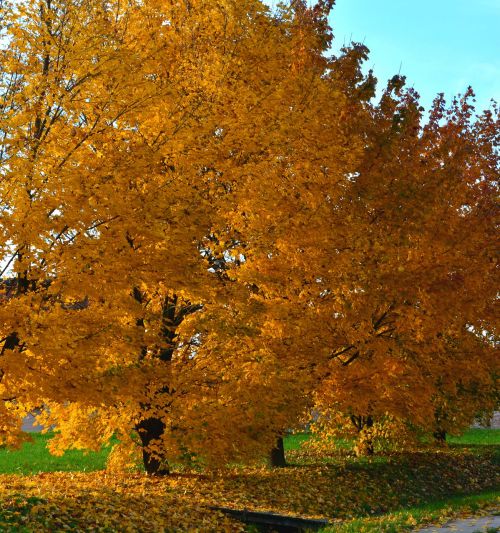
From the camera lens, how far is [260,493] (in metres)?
12.7

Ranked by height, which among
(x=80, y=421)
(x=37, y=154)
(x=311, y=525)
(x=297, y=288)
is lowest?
(x=311, y=525)

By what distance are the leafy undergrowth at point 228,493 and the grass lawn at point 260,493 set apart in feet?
0.06

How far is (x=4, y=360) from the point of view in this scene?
8.09 m

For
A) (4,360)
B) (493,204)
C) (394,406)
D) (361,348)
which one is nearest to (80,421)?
(4,360)

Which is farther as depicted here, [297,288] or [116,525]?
[297,288]

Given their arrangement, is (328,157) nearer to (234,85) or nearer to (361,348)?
(234,85)

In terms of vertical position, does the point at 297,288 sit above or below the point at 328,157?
below

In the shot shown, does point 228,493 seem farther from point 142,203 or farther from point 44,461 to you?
point 44,461

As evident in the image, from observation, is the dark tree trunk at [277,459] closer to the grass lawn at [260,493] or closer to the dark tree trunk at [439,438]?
the grass lawn at [260,493]

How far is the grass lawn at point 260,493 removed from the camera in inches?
354

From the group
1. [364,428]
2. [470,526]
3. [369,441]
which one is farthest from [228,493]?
[369,441]

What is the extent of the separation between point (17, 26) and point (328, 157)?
5.18 metres

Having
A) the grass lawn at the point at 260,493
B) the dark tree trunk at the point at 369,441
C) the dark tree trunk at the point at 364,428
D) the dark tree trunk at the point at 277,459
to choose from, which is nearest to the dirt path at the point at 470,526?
the grass lawn at the point at 260,493

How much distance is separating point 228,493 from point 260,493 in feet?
2.57
